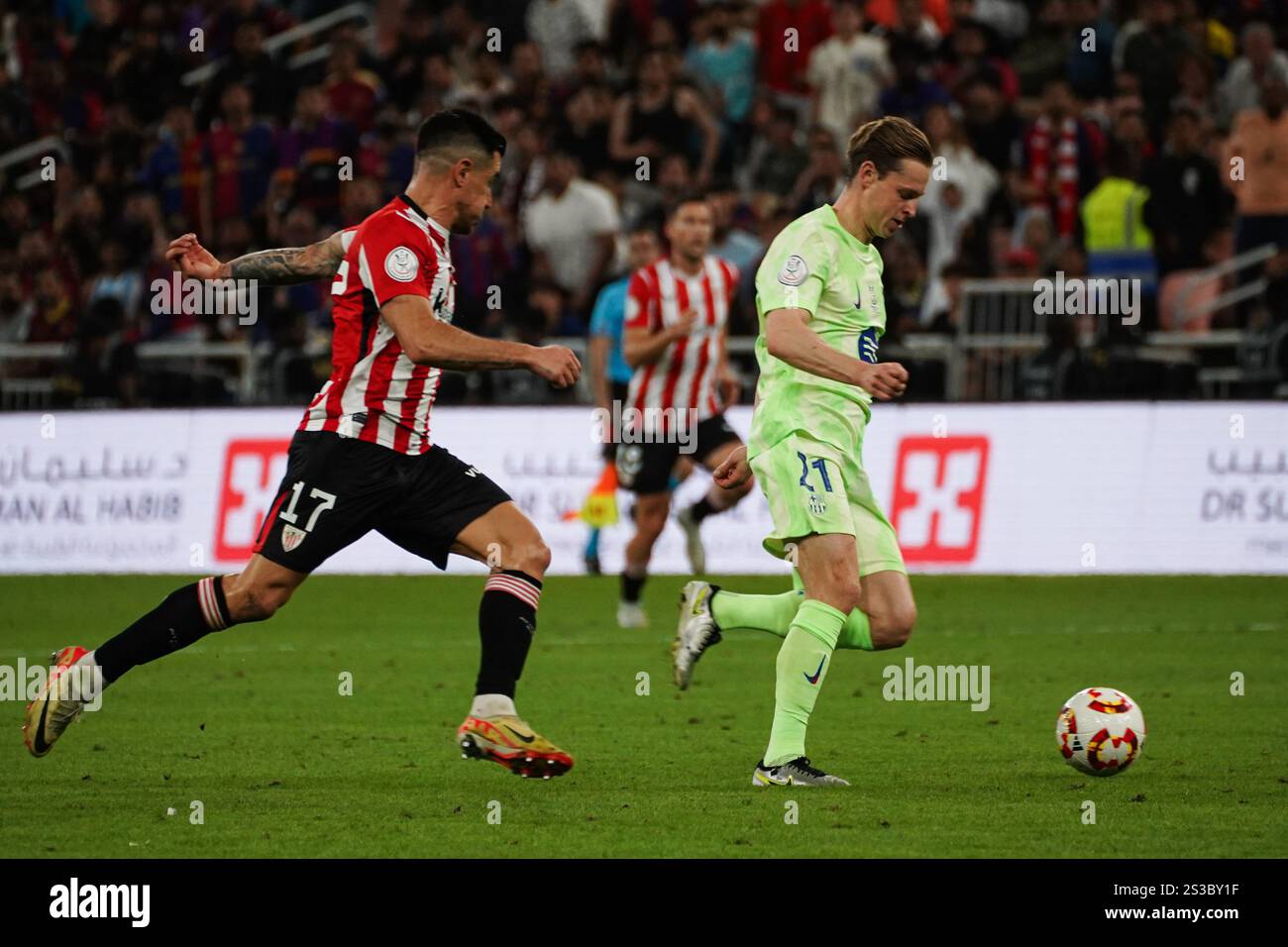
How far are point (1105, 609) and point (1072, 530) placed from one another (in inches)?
83.6

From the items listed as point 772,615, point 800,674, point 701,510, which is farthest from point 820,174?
point 800,674

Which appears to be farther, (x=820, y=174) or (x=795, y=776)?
(x=820, y=174)

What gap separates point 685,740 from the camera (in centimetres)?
897

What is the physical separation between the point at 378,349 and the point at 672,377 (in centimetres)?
642

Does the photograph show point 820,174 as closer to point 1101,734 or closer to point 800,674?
point 1101,734

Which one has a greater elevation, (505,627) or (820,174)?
(820,174)

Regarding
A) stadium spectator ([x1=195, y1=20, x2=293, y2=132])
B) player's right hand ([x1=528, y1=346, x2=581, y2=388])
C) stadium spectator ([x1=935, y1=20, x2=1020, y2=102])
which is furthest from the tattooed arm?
stadium spectator ([x1=195, y1=20, x2=293, y2=132])

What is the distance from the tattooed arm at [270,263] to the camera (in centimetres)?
811

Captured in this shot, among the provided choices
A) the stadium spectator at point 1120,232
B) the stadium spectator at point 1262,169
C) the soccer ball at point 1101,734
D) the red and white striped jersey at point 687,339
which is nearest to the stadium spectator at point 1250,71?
the stadium spectator at point 1262,169

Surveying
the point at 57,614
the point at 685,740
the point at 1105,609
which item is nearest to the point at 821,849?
the point at 685,740

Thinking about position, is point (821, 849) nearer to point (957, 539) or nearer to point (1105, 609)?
point (1105, 609)

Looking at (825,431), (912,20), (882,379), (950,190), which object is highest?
(912,20)

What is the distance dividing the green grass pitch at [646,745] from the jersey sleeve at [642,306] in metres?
1.99

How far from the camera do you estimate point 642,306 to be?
1411 centimetres
